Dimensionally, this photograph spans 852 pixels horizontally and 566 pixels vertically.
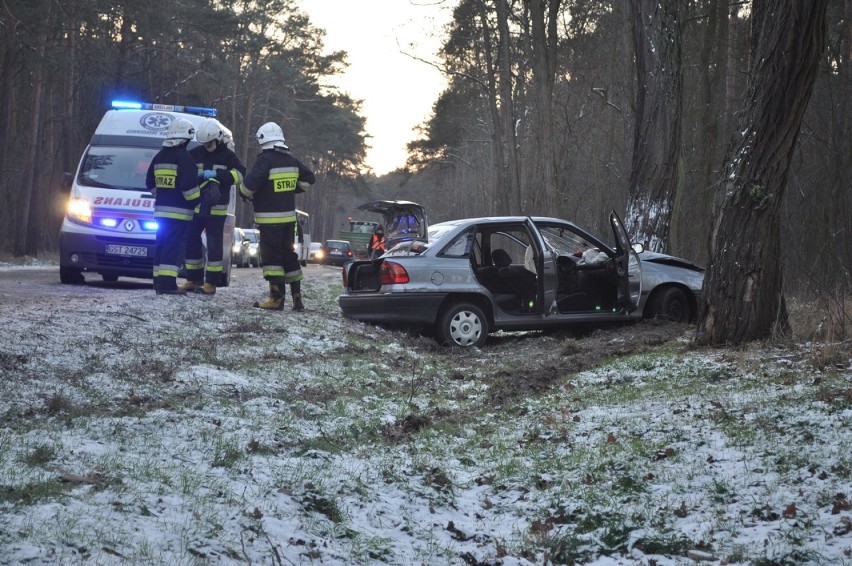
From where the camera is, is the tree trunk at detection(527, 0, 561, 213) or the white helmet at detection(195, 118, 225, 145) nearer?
the white helmet at detection(195, 118, 225, 145)

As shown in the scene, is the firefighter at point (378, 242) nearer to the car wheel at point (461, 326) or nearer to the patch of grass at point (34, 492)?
the car wheel at point (461, 326)

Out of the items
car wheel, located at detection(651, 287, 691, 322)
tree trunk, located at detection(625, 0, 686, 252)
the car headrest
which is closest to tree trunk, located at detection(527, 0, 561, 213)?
tree trunk, located at detection(625, 0, 686, 252)

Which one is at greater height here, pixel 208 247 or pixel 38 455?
pixel 208 247

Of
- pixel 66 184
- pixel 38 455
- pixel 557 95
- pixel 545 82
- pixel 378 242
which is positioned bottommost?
pixel 38 455

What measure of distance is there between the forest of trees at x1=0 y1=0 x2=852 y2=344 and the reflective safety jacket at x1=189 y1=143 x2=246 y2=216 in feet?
20.4

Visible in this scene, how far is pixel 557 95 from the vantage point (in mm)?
35375

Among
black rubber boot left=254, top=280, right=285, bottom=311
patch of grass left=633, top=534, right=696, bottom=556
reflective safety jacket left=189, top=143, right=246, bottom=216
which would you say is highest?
reflective safety jacket left=189, top=143, right=246, bottom=216

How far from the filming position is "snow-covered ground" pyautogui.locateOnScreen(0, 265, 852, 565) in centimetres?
421

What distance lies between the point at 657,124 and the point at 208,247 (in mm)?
6964

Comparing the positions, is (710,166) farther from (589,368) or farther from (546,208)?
(589,368)

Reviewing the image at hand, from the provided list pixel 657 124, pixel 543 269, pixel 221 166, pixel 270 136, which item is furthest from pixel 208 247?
pixel 657 124

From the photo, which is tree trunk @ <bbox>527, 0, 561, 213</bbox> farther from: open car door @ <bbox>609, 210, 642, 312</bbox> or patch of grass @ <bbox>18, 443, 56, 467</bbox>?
patch of grass @ <bbox>18, 443, 56, 467</bbox>

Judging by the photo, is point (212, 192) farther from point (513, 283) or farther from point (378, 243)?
point (378, 243)

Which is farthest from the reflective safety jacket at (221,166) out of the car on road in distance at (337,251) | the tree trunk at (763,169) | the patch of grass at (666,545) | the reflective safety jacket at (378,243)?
the car on road in distance at (337,251)
